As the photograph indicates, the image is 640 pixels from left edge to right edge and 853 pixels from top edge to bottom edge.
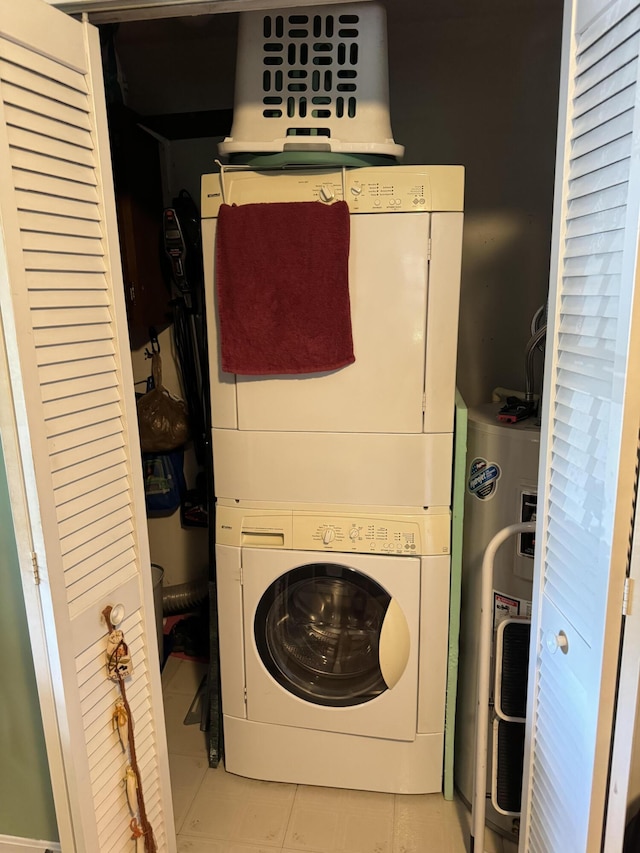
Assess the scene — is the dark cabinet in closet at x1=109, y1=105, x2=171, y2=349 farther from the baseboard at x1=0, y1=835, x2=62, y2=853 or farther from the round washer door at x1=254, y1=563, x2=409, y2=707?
the baseboard at x1=0, y1=835, x2=62, y2=853

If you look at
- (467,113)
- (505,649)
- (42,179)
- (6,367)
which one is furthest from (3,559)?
(467,113)

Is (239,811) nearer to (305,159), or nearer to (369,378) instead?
(369,378)

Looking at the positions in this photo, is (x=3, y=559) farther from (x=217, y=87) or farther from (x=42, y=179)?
(x=217, y=87)

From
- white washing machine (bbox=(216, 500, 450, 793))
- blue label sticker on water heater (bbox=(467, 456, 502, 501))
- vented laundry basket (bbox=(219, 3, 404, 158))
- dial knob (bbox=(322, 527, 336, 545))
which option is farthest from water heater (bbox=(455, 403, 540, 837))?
vented laundry basket (bbox=(219, 3, 404, 158))

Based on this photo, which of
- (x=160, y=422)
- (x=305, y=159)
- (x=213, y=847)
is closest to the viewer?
(x=305, y=159)

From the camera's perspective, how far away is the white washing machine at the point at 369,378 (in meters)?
1.56

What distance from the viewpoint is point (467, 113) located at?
212 cm

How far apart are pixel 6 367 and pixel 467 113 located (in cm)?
178

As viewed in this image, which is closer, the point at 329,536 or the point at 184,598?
the point at 329,536

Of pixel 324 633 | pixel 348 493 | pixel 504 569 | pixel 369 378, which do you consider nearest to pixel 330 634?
pixel 324 633

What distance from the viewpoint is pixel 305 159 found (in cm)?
154

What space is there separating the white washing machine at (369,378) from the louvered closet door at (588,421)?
1.39ft

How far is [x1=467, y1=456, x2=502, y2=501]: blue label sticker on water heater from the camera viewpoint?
165 centimetres

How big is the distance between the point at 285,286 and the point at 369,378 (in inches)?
13.0
